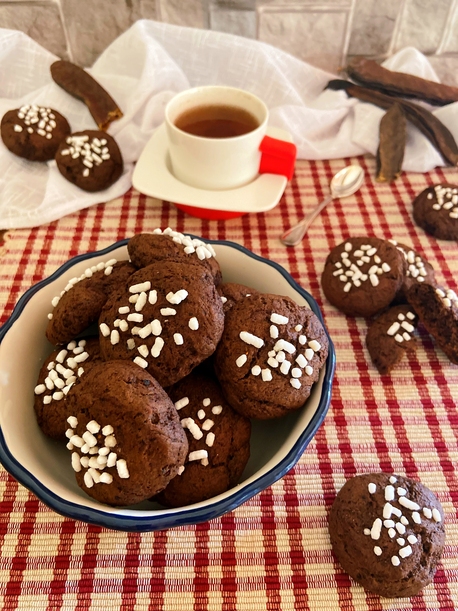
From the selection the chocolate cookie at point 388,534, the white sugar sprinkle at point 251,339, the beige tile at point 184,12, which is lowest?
the chocolate cookie at point 388,534

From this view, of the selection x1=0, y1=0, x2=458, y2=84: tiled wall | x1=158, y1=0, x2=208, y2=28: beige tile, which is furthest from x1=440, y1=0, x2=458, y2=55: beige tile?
x1=158, y1=0, x2=208, y2=28: beige tile

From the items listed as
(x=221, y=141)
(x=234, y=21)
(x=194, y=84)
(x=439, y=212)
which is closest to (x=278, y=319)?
(x=221, y=141)

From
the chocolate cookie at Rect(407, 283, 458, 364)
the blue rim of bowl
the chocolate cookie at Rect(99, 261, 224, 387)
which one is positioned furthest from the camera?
the chocolate cookie at Rect(407, 283, 458, 364)

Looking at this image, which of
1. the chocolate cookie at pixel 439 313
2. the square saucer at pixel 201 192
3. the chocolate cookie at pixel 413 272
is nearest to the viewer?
the chocolate cookie at pixel 439 313

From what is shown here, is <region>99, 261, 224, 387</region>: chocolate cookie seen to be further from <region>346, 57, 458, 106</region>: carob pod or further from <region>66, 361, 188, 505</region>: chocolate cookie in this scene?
<region>346, 57, 458, 106</region>: carob pod

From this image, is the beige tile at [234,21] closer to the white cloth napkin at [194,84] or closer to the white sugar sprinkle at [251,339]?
the white cloth napkin at [194,84]

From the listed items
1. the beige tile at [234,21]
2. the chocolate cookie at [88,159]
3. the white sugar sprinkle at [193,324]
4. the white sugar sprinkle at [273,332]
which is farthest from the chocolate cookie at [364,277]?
the beige tile at [234,21]

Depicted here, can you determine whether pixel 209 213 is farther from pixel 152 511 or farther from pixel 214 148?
pixel 152 511
